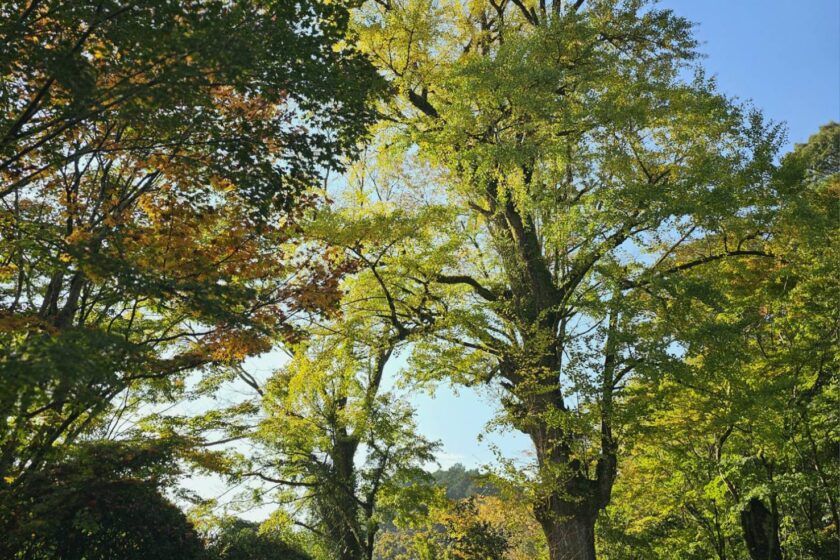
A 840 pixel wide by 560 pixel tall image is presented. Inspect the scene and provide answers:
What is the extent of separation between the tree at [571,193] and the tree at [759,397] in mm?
553

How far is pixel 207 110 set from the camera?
Answer: 18.4 ft

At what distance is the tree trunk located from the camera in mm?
11453

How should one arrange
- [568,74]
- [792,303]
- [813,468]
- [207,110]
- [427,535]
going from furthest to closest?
1. [427,535]
2. [813,468]
3. [792,303]
4. [568,74]
5. [207,110]

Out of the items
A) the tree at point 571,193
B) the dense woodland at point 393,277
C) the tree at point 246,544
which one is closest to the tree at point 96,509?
the dense woodland at point 393,277

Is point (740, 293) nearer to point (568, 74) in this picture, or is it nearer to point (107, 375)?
point (568, 74)

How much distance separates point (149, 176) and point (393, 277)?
4.02 meters

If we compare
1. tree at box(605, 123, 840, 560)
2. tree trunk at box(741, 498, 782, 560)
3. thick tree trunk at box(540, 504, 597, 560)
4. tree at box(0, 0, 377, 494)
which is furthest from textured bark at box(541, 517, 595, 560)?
tree at box(0, 0, 377, 494)

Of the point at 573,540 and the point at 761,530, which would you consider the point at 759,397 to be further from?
the point at 761,530

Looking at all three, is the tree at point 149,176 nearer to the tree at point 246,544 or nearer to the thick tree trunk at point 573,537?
the tree at point 246,544

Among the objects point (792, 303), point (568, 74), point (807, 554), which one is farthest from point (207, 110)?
point (807, 554)

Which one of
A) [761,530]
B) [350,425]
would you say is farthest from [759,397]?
[350,425]

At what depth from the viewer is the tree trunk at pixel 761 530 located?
11.5 meters

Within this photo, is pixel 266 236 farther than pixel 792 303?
No

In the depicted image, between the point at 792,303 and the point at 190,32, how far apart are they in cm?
1003
